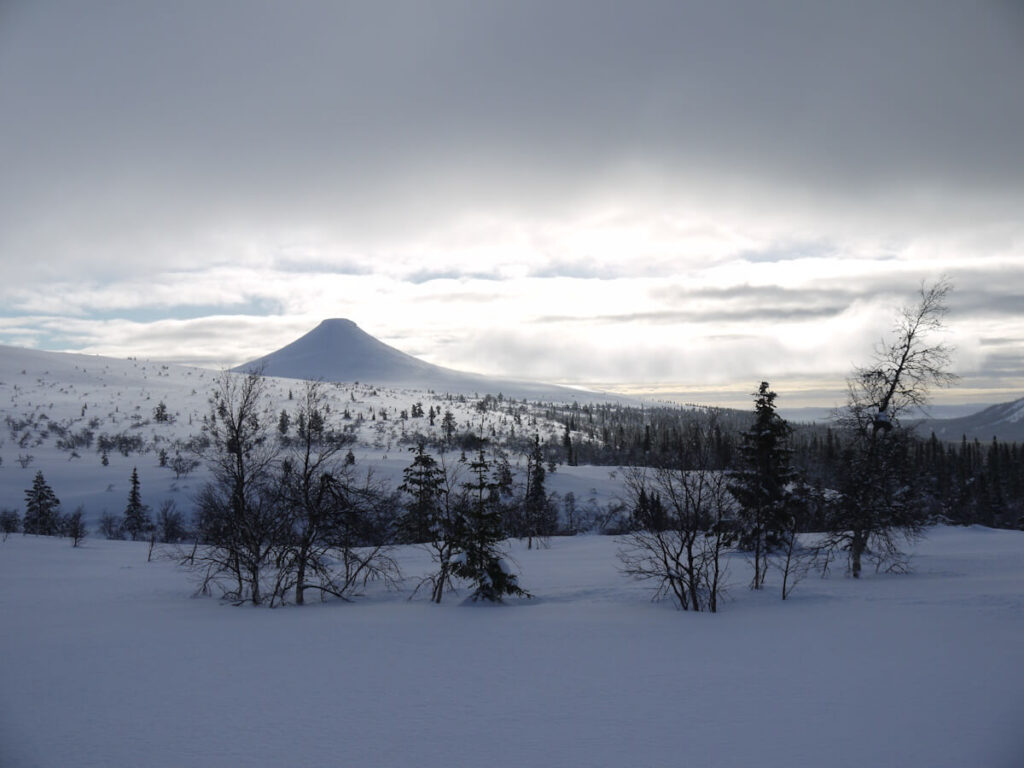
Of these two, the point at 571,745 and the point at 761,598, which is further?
the point at 761,598

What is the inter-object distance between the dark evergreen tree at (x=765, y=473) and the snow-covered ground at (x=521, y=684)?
38.2 ft

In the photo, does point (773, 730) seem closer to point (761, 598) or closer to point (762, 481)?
point (761, 598)

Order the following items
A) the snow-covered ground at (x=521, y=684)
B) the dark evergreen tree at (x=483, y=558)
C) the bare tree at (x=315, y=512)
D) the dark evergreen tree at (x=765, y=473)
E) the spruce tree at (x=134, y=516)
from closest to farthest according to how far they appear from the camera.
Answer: the snow-covered ground at (x=521, y=684) → the bare tree at (x=315, y=512) → the dark evergreen tree at (x=483, y=558) → the dark evergreen tree at (x=765, y=473) → the spruce tree at (x=134, y=516)

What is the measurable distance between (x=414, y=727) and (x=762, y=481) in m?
29.3

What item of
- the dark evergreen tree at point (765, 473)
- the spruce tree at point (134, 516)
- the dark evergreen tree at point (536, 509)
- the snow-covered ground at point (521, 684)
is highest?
the dark evergreen tree at point (765, 473)

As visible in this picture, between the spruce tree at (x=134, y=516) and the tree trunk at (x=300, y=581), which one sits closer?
the tree trunk at (x=300, y=581)

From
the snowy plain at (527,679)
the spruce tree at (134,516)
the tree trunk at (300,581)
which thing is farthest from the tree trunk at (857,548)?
the spruce tree at (134,516)

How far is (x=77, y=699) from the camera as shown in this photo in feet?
34.2

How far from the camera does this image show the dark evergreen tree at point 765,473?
1312 inches

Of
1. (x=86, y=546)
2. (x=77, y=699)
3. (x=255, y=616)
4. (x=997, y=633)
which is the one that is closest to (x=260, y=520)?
(x=255, y=616)

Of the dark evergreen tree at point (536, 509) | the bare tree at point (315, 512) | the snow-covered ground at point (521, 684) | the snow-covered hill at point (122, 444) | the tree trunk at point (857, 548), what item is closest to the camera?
the snow-covered ground at point (521, 684)

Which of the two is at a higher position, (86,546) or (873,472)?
(873,472)

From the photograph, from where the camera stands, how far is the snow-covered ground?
8453 mm

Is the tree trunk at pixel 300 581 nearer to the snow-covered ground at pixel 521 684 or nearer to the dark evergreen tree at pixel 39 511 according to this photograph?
the snow-covered ground at pixel 521 684
